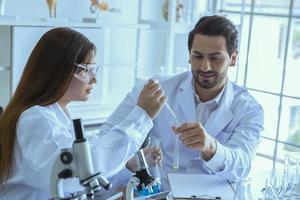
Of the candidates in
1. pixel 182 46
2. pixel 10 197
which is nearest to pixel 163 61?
pixel 182 46

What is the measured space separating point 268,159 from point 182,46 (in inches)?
42.0

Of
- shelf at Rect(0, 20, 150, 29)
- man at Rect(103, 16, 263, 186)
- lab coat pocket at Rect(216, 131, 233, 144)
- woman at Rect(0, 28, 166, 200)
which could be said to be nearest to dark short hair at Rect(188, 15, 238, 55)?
man at Rect(103, 16, 263, 186)

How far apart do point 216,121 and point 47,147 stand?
939mm

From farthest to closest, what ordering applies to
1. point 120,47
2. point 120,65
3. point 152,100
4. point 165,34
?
point 165,34
point 120,47
point 120,65
point 152,100

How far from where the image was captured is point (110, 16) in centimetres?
301

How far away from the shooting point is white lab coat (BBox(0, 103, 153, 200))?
1.09 m

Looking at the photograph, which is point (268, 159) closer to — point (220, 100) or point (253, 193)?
point (220, 100)

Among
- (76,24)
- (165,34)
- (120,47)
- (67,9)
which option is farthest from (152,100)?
(165,34)

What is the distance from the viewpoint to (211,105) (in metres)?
1.94

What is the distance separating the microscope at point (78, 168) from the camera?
849mm

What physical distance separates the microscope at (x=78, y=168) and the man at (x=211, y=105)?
938 mm

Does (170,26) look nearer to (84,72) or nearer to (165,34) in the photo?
(165,34)

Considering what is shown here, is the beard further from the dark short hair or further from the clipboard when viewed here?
the clipboard

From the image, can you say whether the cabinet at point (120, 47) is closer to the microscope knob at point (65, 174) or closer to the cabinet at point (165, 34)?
the cabinet at point (165, 34)
